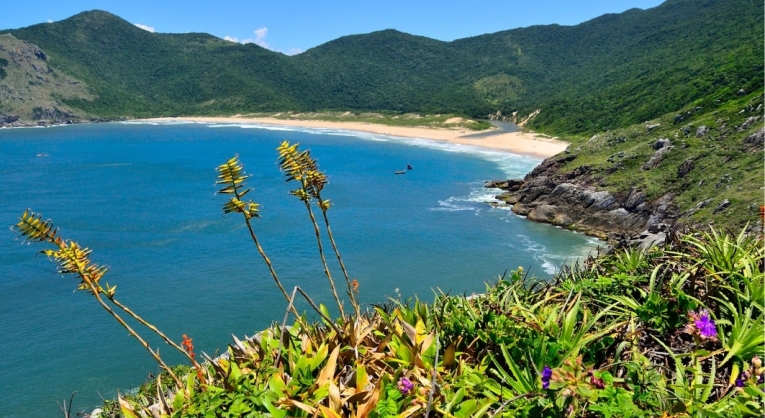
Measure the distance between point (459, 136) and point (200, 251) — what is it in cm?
6525

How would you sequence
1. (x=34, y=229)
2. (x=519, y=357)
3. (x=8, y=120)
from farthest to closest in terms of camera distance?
(x=8, y=120)
(x=34, y=229)
(x=519, y=357)

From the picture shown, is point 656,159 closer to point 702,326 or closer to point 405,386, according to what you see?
point 702,326

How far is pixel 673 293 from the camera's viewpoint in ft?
14.0

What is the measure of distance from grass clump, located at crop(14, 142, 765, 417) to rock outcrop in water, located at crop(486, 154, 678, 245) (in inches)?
900

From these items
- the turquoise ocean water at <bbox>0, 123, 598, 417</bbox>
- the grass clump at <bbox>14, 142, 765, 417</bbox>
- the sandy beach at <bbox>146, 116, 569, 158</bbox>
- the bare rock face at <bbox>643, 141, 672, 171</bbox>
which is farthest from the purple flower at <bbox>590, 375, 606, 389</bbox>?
the sandy beach at <bbox>146, 116, 569, 158</bbox>

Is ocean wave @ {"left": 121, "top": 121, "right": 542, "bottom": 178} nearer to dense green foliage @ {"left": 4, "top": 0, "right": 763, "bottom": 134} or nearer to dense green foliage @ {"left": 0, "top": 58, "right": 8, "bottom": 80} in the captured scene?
dense green foliage @ {"left": 4, "top": 0, "right": 763, "bottom": 134}

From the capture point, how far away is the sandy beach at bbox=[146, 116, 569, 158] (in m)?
69.2

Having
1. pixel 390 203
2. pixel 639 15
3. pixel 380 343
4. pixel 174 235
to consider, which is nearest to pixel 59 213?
pixel 174 235

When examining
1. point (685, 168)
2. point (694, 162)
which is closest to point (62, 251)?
point (685, 168)

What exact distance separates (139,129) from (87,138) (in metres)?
18.8

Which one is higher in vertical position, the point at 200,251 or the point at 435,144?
the point at 435,144

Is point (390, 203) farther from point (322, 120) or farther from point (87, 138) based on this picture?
point (322, 120)

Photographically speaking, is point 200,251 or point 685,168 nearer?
point 200,251

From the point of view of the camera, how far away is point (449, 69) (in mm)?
172250
